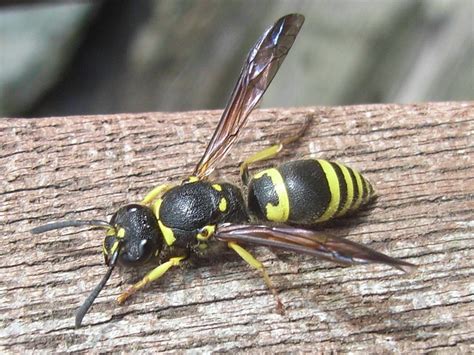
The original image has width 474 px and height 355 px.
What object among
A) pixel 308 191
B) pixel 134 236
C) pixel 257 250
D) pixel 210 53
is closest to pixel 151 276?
pixel 134 236

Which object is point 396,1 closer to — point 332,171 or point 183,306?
point 332,171

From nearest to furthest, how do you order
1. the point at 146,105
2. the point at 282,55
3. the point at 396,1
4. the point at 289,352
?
the point at 289,352, the point at 282,55, the point at 396,1, the point at 146,105

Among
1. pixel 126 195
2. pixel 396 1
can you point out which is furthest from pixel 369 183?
pixel 396 1

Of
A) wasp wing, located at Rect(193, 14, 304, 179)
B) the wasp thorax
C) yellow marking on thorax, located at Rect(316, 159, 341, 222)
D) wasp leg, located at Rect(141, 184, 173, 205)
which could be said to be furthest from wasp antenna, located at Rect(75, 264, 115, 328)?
yellow marking on thorax, located at Rect(316, 159, 341, 222)

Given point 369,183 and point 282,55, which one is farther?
point 282,55

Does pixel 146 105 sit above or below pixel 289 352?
below

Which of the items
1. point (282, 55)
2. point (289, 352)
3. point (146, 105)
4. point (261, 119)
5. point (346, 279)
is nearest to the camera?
point (289, 352)

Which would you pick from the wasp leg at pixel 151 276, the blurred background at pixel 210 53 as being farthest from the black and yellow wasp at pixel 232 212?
the blurred background at pixel 210 53

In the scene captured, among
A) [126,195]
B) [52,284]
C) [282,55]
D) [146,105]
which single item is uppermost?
[282,55]
